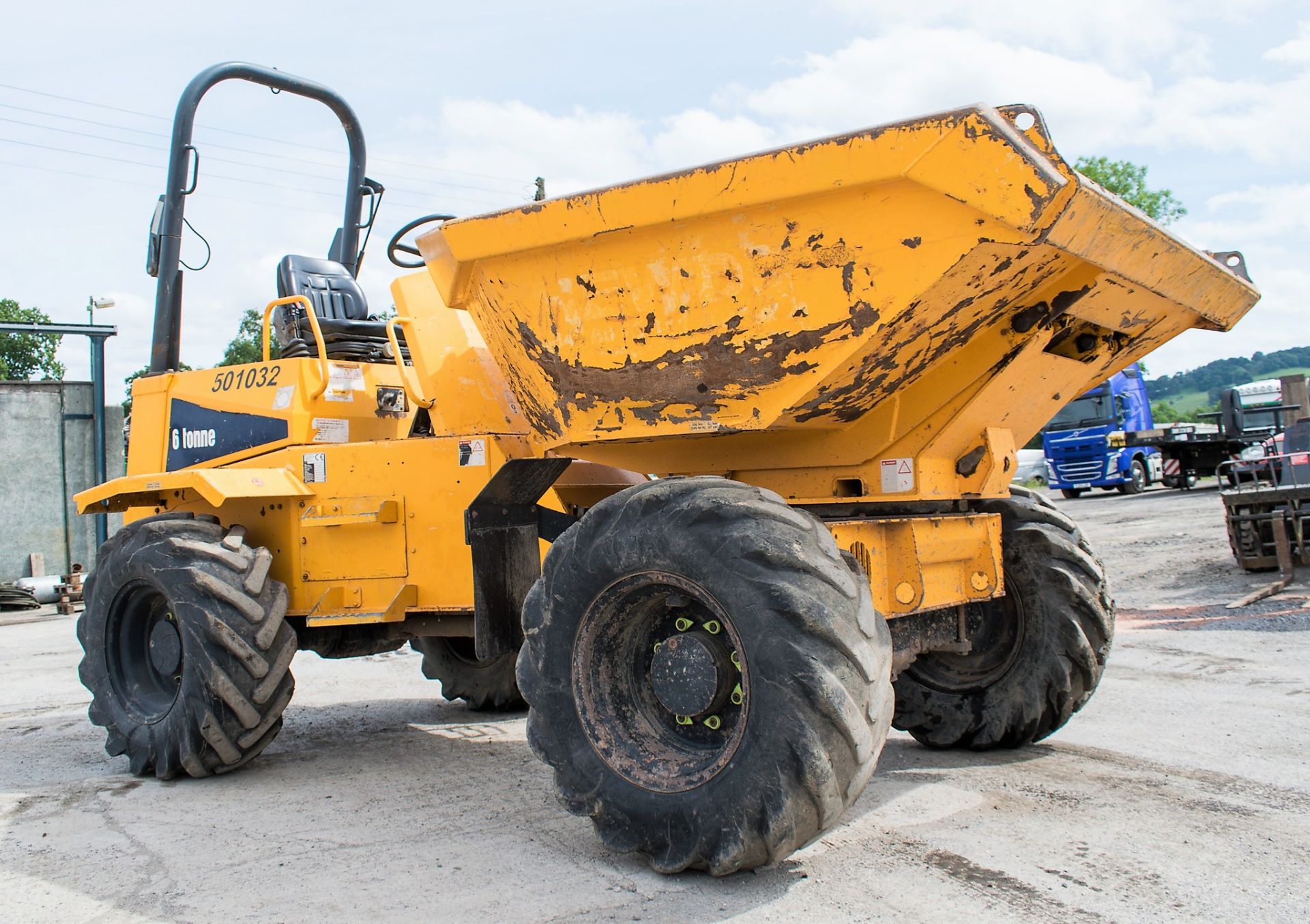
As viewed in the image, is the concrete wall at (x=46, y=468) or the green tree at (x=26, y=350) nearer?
the concrete wall at (x=46, y=468)

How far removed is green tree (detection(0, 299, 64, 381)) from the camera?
41.3 m

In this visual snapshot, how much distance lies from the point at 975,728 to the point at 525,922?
250cm

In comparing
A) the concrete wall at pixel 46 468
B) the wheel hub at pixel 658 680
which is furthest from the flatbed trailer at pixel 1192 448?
the wheel hub at pixel 658 680

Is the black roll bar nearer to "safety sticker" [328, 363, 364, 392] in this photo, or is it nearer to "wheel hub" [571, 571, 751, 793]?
"safety sticker" [328, 363, 364, 392]

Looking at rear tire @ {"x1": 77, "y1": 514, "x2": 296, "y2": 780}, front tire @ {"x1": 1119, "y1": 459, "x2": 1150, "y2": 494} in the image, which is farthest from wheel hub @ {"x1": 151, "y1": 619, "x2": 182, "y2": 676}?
front tire @ {"x1": 1119, "y1": 459, "x2": 1150, "y2": 494}

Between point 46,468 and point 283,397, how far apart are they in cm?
1274

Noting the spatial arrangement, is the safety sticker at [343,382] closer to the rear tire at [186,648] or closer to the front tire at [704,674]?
the rear tire at [186,648]

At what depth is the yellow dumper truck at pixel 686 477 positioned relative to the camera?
323cm

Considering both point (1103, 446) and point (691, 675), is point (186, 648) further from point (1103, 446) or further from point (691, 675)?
point (1103, 446)

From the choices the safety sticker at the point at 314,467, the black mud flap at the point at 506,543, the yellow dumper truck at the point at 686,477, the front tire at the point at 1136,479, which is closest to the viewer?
the yellow dumper truck at the point at 686,477

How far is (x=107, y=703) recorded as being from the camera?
534cm

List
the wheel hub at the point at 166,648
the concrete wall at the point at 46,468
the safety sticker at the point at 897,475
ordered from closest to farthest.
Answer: the safety sticker at the point at 897,475, the wheel hub at the point at 166,648, the concrete wall at the point at 46,468

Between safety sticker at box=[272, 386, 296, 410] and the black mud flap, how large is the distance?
4.34 ft

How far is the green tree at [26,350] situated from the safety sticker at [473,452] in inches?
1643
